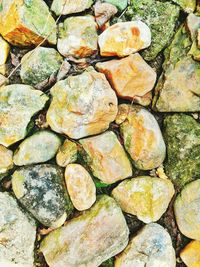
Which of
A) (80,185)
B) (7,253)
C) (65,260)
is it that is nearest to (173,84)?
(80,185)

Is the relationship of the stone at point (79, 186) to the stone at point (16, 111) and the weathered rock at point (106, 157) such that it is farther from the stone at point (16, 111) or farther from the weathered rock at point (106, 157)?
the stone at point (16, 111)

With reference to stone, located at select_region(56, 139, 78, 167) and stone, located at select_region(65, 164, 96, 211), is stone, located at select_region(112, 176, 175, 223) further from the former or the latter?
stone, located at select_region(56, 139, 78, 167)

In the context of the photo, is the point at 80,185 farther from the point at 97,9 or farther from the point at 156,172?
the point at 97,9

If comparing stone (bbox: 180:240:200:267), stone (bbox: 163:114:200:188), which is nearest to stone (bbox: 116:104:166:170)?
stone (bbox: 163:114:200:188)

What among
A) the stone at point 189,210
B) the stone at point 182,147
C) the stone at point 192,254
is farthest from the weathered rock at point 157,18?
the stone at point 192,254

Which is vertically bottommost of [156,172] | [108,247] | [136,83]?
[108,247]

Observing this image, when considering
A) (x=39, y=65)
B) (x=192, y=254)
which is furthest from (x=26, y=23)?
(x=192, y=254)
